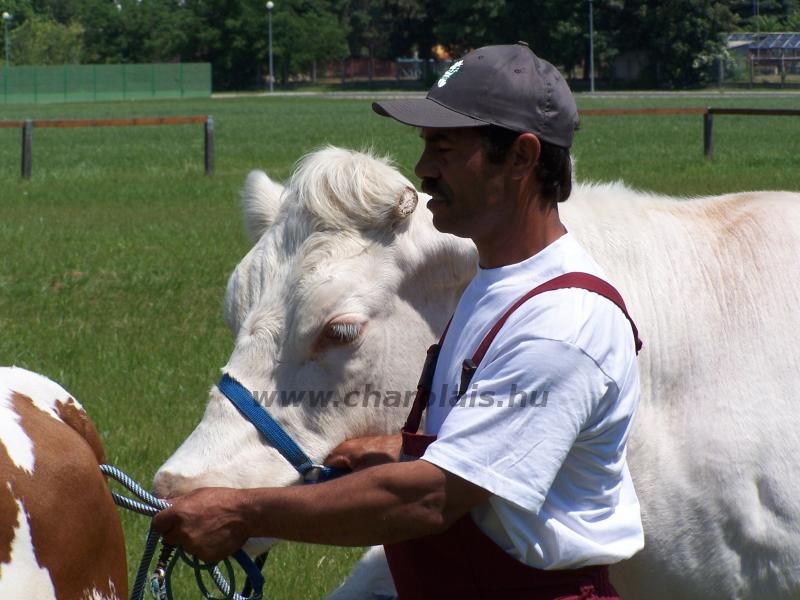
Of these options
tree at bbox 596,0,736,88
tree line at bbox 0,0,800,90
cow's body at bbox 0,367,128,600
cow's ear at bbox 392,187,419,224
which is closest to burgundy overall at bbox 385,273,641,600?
cow's ear at bbox 392,187,419,224

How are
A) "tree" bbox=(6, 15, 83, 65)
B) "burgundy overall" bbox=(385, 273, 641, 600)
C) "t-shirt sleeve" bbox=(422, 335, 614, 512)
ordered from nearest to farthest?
"t-shirt sleeve" bbox=(422, 335, 614, 512)
"burgundy overall" bbox=(385, 273, 641, 600)
"tree" bbox=(6, 15, 83, 65)

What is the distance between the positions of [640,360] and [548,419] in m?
1.05

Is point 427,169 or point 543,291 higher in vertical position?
point 427,169

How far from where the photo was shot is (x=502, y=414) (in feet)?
7.43

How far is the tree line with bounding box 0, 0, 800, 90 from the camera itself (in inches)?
3278

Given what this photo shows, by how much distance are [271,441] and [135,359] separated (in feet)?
19.6

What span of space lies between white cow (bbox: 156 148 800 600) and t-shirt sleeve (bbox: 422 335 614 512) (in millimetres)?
755

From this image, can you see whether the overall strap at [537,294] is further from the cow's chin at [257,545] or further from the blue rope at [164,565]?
the cow's chin at [257,545]

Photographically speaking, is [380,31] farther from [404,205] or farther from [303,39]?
[404,205]

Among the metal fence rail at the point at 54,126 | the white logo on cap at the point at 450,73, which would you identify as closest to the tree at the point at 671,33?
the metal fence rail at the point at 54,126

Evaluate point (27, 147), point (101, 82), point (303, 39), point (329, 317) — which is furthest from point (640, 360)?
point (303, 39)

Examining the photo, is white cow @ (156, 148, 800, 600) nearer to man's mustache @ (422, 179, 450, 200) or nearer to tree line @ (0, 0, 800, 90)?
man's mustache @ (422, 179, 450, 200)

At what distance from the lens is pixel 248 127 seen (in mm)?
40844

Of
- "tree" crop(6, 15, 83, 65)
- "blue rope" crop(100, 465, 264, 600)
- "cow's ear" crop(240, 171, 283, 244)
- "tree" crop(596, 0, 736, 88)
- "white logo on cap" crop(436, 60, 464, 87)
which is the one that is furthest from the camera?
"tree" crop(6, 15, 83, 65)
